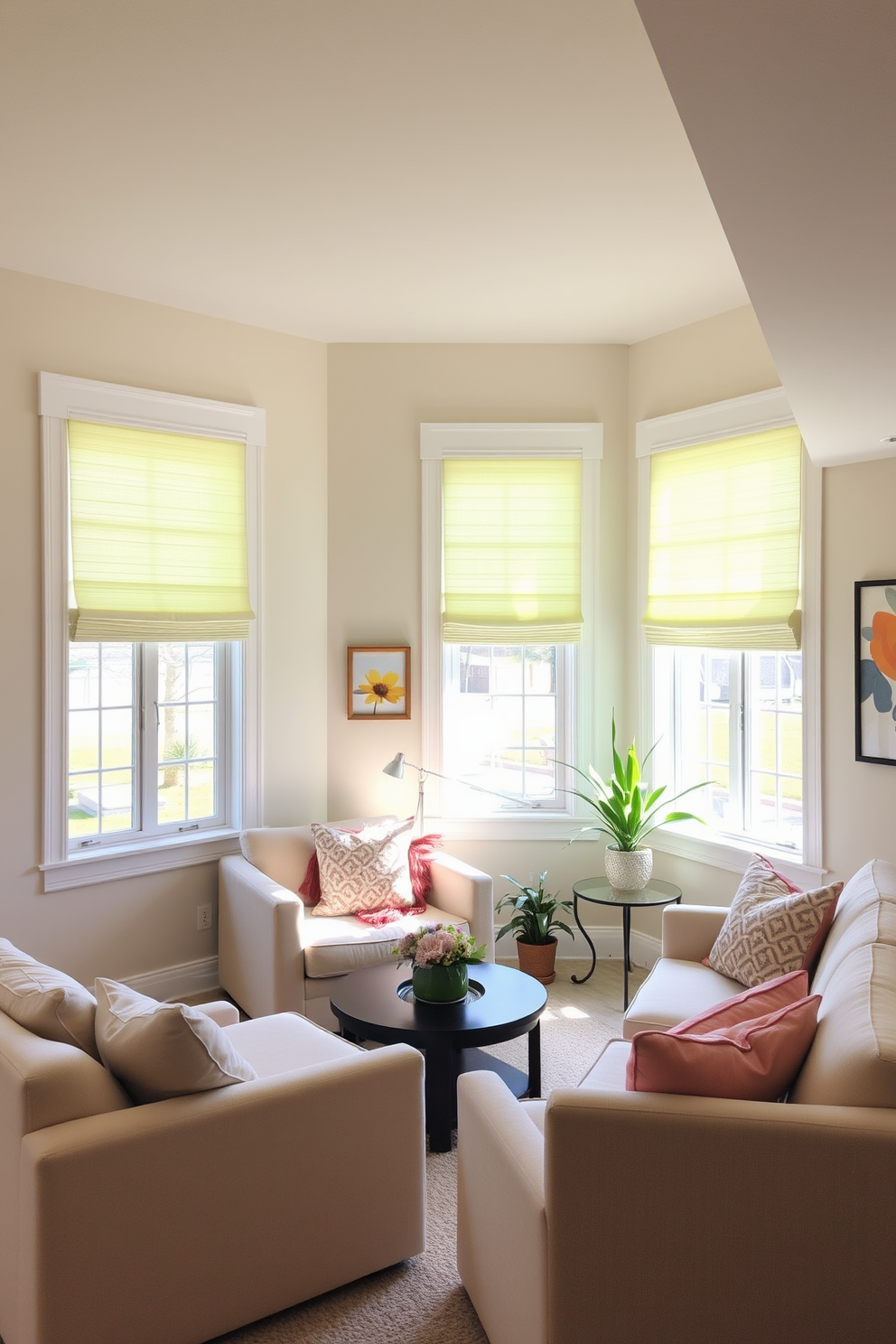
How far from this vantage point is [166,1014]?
194cm

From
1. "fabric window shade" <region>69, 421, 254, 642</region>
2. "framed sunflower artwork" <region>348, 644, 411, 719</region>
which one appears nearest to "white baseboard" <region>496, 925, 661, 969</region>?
"framed sunflower artwork" <region>348, 644, 411, 719</region>

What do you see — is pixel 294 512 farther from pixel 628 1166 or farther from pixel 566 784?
pixel 628 1166

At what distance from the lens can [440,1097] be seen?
289 cm

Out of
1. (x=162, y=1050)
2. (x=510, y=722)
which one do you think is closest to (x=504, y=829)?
(x=510, y=722)

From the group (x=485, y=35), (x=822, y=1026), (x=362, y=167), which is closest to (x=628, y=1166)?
(x=822, y=1026)

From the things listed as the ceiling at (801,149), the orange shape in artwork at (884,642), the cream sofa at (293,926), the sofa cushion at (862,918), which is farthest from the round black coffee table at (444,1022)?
the ceiling at (801,149)

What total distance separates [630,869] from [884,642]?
4.66 feet

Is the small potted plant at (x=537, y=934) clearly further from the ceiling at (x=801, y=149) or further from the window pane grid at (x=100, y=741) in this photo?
the ceiling at (x=801, y=149)

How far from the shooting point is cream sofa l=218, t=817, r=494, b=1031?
3.50m

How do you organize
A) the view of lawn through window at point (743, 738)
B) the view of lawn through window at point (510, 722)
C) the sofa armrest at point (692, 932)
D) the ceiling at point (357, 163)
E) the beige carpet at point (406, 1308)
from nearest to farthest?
the beige carpet at point (406, 1308)
the ceiling at point (357, 163)
the sofa armrest at point (692, 932)
the view of lawn through window at point (743, 738)
the view of lawn through window at point (510, 722)

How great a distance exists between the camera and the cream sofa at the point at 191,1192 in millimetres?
1801

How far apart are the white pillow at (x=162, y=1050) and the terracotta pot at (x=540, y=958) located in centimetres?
238

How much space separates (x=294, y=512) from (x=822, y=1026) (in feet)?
10.9

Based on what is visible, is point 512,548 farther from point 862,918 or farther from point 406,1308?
point 406,1308
